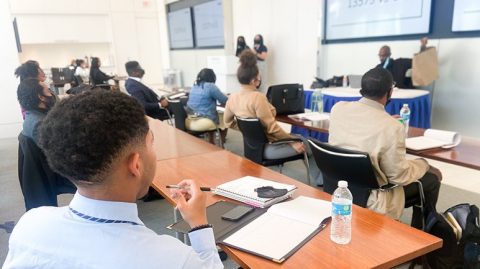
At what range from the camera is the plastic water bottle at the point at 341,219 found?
1151 millimetres

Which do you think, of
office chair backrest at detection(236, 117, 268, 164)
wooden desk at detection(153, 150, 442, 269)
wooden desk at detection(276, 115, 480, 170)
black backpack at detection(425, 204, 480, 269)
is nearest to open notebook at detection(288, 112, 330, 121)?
office chair backrest at detection(236, 117, 268, 164)

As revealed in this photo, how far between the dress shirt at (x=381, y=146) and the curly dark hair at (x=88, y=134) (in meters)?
1.35

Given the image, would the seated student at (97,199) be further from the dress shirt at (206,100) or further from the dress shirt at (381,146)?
the dress shirt at (206,100)

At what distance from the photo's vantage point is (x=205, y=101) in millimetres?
4125

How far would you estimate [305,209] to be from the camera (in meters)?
1.37

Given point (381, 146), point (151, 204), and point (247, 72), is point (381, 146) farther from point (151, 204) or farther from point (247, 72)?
point (151, 204)

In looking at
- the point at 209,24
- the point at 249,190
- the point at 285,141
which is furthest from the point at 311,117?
the point at 209,24

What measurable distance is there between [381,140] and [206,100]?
8.68 ft

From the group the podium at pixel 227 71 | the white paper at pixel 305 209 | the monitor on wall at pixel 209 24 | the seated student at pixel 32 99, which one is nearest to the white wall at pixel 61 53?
the monitor on wall at pixel 209 24

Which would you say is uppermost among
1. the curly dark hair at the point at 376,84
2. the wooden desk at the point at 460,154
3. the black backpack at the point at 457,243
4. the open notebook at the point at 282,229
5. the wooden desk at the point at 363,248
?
the curly dark hair at the point at 376,84

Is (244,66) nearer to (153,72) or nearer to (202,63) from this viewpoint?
(202,63)

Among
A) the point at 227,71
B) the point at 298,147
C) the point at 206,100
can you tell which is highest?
the point at 227,71

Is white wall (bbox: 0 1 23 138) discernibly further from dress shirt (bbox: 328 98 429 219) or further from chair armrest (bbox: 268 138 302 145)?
dress shirt (bbox: 328 98 429 219)

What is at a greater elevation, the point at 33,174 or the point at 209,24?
the point at 209,24
